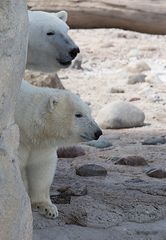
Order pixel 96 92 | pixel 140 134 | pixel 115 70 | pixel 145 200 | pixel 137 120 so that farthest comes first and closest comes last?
pixel 115 70 → pixel 96 92 → pixel 137 120 → pixel 140 134 → pixel 145 200

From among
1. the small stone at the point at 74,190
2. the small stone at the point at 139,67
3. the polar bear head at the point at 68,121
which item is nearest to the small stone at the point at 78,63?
the small stone at the point at 139,67

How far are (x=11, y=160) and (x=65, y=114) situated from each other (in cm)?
121

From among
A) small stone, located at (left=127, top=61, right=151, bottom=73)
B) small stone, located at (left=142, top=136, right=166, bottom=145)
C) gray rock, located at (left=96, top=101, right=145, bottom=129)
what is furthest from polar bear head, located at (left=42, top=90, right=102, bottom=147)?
small stone, located at (left=127, top=61, right=151, bottom=73)

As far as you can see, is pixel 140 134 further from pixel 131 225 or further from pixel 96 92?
pixel 131 225

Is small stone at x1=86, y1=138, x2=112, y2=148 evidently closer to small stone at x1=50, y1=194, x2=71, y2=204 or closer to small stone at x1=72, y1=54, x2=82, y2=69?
small stone at x1=50, y1=194, x2=71, y2=204

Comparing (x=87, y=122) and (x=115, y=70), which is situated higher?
(x=87, y=122)

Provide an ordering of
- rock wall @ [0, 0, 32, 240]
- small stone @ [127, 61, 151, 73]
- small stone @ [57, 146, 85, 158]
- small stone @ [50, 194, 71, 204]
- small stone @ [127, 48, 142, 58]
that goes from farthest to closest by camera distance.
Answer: small stone @ [127, 48, 142, 58], small stone @ [127, 61, 151, 73], small stone @ [57, 146, 85, 158], small stone @ [50, 194, 71, 204], rock wall @ [0, 0, 32, 240]

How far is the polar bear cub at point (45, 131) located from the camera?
3945mm

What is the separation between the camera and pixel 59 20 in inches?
197

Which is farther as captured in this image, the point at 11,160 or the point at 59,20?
the point at 59,20

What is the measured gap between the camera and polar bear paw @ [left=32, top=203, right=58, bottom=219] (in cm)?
397

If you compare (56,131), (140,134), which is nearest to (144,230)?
(56,131)

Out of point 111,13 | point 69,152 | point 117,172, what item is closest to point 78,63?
point 111,13

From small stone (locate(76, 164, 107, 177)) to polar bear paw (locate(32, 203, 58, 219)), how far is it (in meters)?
0.99
